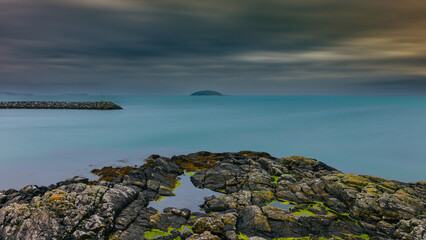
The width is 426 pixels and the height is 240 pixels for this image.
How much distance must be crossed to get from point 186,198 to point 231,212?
3.04 meters

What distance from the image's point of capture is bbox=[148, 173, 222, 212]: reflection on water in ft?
33.8

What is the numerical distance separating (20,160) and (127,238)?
16.2 m

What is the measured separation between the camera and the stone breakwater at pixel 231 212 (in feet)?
25.0

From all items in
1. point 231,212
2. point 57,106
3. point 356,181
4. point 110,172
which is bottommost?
point 110,172

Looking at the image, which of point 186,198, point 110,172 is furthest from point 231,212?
point 110,172

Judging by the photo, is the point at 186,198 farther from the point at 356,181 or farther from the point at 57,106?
the point at 57,106

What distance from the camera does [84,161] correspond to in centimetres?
1828

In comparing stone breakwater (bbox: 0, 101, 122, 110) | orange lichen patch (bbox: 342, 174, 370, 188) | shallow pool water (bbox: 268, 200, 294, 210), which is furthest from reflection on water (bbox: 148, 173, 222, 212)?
stone breakwater (bbox: 0, 101, 122, 110)

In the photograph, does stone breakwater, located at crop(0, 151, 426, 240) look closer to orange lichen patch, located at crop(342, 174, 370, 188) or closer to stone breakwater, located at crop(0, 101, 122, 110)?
orange lichen patch, located at crop(342, 174, 370, 188)

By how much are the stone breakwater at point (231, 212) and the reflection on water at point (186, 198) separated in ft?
1.09

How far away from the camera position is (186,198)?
37.0 ft

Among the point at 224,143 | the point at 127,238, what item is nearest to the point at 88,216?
the point at 127,238

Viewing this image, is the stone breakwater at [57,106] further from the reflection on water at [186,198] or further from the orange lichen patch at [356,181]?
the orange lichen patch at [356,181]

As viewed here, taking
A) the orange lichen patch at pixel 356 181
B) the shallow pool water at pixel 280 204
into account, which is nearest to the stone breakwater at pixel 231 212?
the orange lichen patch at pixel 356 181
